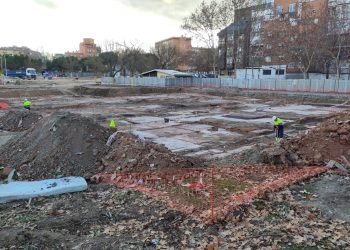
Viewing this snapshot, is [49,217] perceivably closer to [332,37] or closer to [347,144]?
[347,144]

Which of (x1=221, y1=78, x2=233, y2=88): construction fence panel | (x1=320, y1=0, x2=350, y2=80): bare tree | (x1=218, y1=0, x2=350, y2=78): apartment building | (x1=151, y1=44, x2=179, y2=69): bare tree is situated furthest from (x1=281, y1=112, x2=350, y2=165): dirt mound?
(x1=151, y1=44, x2=179, y2=69): bare tree

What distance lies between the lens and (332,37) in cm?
4147

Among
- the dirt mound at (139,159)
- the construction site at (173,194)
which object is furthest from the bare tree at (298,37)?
the dirt mound at (139,159)

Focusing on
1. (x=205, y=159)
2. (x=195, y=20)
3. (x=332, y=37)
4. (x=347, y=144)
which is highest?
(x=195, y=20)

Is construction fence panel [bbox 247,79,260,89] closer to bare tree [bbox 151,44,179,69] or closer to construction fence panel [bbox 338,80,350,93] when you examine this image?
construction fence panel [bbox 338,80,350,93]

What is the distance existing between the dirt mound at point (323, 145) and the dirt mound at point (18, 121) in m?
12.7

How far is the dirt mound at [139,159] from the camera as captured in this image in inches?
337

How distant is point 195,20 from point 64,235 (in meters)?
53.1

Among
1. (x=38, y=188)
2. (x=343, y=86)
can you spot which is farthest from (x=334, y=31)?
(x=38, y=188)

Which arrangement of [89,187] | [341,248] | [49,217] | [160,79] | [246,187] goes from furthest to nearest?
[160,79] → [89,187] → [246,187] → [49,217] → [341,248]

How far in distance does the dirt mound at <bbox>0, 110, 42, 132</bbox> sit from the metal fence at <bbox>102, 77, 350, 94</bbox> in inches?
1165

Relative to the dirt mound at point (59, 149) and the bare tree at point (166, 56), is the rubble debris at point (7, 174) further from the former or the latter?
the bare tree at point (166, 56)

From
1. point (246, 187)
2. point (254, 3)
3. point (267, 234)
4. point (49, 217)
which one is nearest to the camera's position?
point (267, 234)

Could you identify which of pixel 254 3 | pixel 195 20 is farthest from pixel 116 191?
pixel 254 3
